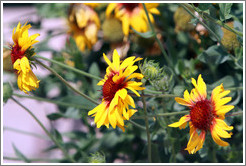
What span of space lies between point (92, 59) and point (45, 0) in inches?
6.6

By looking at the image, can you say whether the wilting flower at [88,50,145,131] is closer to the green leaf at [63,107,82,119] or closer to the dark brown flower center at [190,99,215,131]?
the dark brown flower center at [190,99,215,131]

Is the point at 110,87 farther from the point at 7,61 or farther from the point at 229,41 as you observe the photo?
the point at 7,61

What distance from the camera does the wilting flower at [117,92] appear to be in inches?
14.5


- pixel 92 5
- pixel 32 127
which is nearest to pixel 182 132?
pixel 92 5

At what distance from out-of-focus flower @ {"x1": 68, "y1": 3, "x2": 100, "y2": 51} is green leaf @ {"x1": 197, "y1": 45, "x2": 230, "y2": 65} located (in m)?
0.29

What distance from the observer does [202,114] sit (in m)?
0.39

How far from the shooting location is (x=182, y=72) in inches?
21.1

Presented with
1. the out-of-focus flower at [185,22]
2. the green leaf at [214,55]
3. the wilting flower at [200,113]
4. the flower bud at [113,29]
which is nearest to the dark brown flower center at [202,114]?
the wilting flower at [200,113]

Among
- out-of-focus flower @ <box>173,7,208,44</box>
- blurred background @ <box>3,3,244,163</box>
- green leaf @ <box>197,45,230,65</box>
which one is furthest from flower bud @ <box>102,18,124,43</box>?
green leaf @ <box>197,45,230,65</box>

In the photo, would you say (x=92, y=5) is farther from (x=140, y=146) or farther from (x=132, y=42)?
(x=140, y=146)

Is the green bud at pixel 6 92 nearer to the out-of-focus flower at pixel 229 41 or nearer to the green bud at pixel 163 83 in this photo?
the green bud at pixel 163 83

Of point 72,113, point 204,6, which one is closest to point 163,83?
point 204,6

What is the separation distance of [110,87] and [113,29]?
29 cm

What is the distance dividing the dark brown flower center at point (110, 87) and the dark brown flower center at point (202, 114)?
9cm
